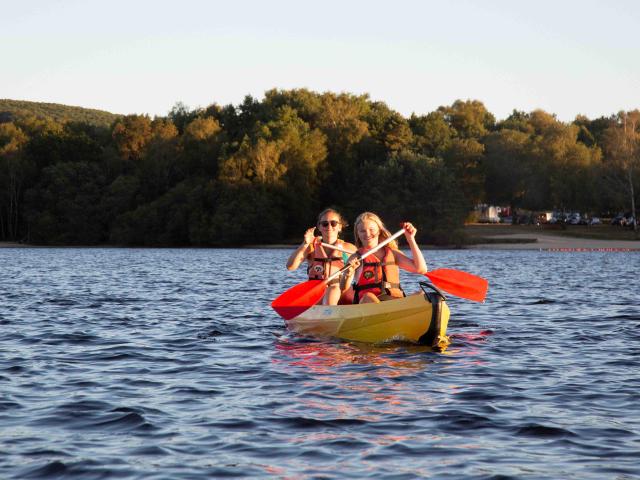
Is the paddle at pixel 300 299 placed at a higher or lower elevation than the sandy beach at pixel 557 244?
higher

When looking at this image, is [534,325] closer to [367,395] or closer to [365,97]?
[367,395]

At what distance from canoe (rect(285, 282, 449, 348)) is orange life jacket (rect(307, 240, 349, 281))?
1.29 meters

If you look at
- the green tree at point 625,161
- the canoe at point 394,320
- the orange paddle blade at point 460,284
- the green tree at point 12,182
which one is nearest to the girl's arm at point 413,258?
the canoe at point 394,320

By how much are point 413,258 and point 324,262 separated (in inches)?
107

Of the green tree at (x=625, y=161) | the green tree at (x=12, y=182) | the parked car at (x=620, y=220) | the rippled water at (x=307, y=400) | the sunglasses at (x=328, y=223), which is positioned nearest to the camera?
the rippled water at (x=307, y=400)

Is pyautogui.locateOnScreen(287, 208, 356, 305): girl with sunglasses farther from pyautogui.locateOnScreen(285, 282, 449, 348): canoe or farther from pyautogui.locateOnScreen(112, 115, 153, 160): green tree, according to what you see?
pyautogui.locateOnScreen(112, 115, 153, 160): green tree

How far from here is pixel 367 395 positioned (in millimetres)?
9586

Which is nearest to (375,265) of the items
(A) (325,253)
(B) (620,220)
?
(A) (325,253)

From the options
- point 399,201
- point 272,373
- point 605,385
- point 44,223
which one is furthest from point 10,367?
point 44,223

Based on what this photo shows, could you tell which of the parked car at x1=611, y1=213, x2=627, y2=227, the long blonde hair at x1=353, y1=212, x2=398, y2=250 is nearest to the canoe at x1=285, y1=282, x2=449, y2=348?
the long blonde hair at x1=353, y1=212, x2=398, y2=250

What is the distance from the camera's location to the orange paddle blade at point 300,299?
48.4ft

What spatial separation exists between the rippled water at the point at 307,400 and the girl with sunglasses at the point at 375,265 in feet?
2.66

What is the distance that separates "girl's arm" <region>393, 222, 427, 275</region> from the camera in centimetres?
1197

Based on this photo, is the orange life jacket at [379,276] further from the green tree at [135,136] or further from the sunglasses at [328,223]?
the green tree at [135,136]
